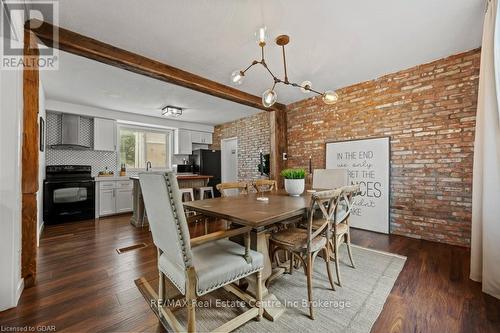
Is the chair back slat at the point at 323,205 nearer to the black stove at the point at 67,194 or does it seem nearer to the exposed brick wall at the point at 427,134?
the exposed brick wall at the point at 427,134

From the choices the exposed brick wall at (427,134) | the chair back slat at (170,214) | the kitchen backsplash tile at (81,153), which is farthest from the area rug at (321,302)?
the kitchen backsplash tile at (81,153)

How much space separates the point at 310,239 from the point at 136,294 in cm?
158

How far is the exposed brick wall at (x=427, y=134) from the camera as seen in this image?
2744mm

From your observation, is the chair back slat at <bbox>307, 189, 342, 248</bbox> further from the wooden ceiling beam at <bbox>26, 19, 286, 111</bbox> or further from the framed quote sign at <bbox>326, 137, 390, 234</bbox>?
the wooden ceiling beam at <bbox>26, 19, 286, 111</bbox>

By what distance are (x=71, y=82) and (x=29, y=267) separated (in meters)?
2.94

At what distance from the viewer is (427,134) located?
119 inches

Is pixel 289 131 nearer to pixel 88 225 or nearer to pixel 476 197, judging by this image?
pixel 476 197

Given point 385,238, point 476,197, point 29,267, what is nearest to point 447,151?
point 476,197

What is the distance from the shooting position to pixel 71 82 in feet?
11.3

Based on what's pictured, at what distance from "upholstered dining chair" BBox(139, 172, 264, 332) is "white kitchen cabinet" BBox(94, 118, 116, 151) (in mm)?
4484

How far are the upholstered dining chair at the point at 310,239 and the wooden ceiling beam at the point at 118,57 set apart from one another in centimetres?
262

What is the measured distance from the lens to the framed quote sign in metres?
3.37
